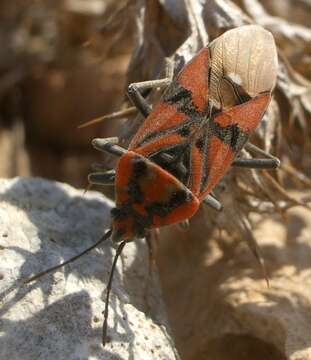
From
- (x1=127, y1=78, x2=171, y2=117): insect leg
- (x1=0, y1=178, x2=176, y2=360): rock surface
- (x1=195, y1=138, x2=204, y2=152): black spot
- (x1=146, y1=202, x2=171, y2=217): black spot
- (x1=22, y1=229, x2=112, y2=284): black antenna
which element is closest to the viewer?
(x1=0, y1=178, x2=176, y2=360): rock surface

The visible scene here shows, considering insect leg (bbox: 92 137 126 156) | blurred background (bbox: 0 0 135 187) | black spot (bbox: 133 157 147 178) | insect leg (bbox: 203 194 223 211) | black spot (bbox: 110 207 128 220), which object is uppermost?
black spot (bbox: 133 157 147 178)

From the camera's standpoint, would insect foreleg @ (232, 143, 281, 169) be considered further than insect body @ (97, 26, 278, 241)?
Yes

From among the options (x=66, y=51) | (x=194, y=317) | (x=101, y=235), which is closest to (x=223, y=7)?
(x=101, y=235)

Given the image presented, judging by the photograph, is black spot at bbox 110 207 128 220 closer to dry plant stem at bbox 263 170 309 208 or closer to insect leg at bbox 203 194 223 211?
insect leg at bbox 203 194 223 211

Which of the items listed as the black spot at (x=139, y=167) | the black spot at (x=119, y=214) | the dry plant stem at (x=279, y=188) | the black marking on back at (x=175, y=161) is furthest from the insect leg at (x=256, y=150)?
the black spot at (x=119, y=214)

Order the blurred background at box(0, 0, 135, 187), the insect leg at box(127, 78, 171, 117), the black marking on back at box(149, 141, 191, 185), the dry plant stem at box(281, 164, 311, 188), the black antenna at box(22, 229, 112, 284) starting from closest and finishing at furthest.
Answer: the black antenna at box(22, 229, 112, 284)
the black marking on back at box(149, 141, 191, 185)
the insect leg at box(127, 78, 171, 117)
the dry plant stem at box(281, 164, 311, 188)
the blurred background at box(0, 0, 135, 187)

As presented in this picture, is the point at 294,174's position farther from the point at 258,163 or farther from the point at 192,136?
the point at 192,136

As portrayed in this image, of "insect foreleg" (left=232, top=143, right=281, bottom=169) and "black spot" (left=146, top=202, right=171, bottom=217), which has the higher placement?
"black spot" (left=146, top=202, right=171, bottom=217)

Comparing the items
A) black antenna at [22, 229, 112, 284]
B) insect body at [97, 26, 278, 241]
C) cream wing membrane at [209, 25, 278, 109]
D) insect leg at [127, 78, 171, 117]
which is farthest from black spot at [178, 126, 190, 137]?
black antenna at [22, 229, 112, 284]

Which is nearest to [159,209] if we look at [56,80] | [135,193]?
[135,193]
